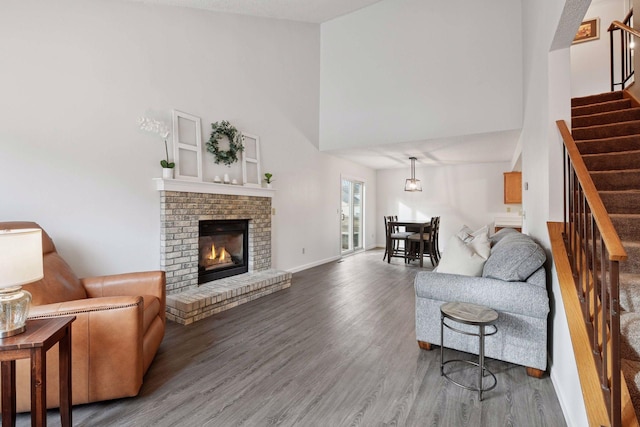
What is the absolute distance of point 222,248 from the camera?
4426 millimetres

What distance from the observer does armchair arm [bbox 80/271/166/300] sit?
2.38 metres

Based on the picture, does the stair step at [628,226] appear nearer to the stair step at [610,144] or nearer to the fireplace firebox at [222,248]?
the stair step at [610,144]

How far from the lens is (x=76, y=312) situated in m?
1.68

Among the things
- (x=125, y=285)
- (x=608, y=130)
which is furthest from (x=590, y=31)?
(x=125, y=285)

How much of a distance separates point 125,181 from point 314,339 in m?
2.57

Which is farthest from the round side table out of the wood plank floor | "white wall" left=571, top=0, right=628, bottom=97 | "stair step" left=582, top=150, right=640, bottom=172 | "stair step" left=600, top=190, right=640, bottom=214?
"white wall" left=571, top=0, right=628, bottom=97

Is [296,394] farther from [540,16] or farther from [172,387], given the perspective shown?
[540,16]

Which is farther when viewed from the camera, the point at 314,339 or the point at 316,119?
the point at 316,119

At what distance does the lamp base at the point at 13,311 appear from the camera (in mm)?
1364

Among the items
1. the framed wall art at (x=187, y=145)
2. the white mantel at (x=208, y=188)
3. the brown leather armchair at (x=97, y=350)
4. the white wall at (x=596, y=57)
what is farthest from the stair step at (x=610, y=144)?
the framed wall art at (x=187, y=145)

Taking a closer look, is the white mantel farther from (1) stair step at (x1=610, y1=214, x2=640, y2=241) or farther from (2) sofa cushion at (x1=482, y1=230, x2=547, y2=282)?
(1) stair step at (x1=610, y1=214, x2=640, y2=241)

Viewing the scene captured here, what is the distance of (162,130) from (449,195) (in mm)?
6916

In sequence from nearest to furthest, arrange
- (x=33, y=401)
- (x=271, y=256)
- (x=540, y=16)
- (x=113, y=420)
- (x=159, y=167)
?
(x=33, y=401)
(x=113, y=420)
(x=540, y=16)
(x=159, y=167)
(x=271, y=256)

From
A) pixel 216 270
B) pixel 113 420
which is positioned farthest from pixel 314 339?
pixel 216 270
